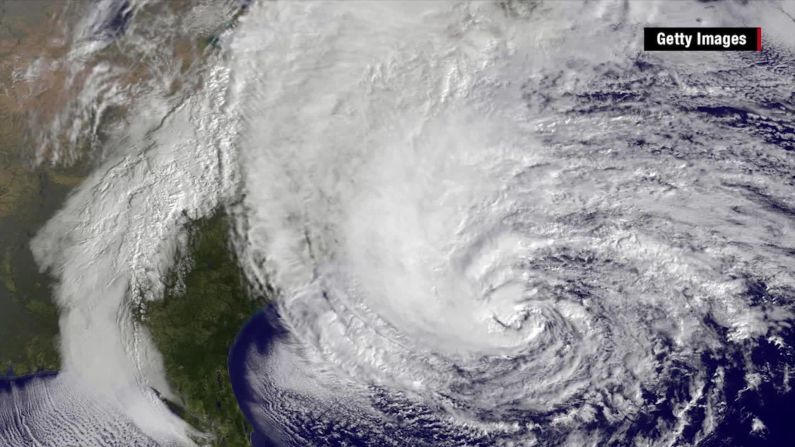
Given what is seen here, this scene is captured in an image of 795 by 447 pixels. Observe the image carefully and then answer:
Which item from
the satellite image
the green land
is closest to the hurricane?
the satellite image

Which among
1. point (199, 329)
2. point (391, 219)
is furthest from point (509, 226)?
point (199, 329)

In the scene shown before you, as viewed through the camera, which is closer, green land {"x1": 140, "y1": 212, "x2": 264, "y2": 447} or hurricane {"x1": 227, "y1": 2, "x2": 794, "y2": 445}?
hurricane {"x1": 227, "y1": 2, "x2": 794, "y2": 445}

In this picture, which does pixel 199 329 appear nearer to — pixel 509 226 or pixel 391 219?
pixel 391 219

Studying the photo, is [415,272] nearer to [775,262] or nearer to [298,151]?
[298,151]

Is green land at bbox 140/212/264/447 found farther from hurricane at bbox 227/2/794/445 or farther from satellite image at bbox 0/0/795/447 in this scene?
hurricane at bbox 227/2/794/445
